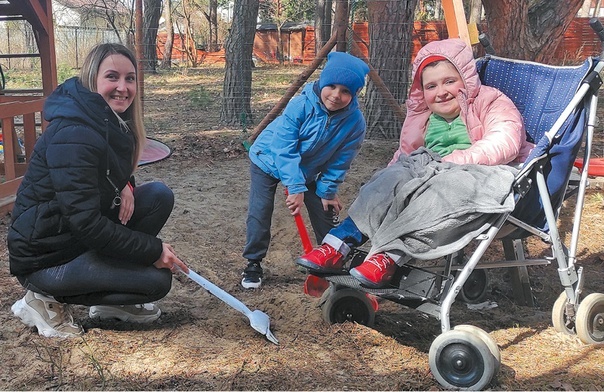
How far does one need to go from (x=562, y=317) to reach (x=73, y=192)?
2218mm

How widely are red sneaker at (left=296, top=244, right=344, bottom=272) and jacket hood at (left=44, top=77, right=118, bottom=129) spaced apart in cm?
104

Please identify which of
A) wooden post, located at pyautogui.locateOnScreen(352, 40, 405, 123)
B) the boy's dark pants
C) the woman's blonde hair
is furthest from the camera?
wooden post, located at pyautogui.locateOnScreen(352, 40, 405, 123)

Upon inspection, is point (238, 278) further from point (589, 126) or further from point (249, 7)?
point (249, 7)

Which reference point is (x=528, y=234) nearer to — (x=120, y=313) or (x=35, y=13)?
(x=120, y=313)

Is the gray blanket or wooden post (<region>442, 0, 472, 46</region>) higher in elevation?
wooden post (<region>442, 0, 472, 46</region>)

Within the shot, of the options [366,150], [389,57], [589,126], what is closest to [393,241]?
[589,126]

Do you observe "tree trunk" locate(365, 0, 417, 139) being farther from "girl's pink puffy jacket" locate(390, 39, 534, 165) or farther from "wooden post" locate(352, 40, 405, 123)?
"girl's pink puffy jacket" locate(390, 39, 534, 165)

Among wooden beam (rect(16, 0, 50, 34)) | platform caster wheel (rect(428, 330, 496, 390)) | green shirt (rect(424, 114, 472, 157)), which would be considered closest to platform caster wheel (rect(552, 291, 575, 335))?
platform caster wheel (rect(428, 330, 496, 390))

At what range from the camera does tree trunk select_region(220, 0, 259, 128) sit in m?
8.19

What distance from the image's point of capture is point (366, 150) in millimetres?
6723

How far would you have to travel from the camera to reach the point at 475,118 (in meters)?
2.86

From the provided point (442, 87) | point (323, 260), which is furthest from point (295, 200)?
point (442, 87)

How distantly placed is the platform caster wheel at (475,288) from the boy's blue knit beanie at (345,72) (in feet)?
4.06

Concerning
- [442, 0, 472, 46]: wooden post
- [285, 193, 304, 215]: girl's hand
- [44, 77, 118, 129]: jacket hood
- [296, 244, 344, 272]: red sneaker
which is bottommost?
[296, 244, 344, 272]: red sneaker
